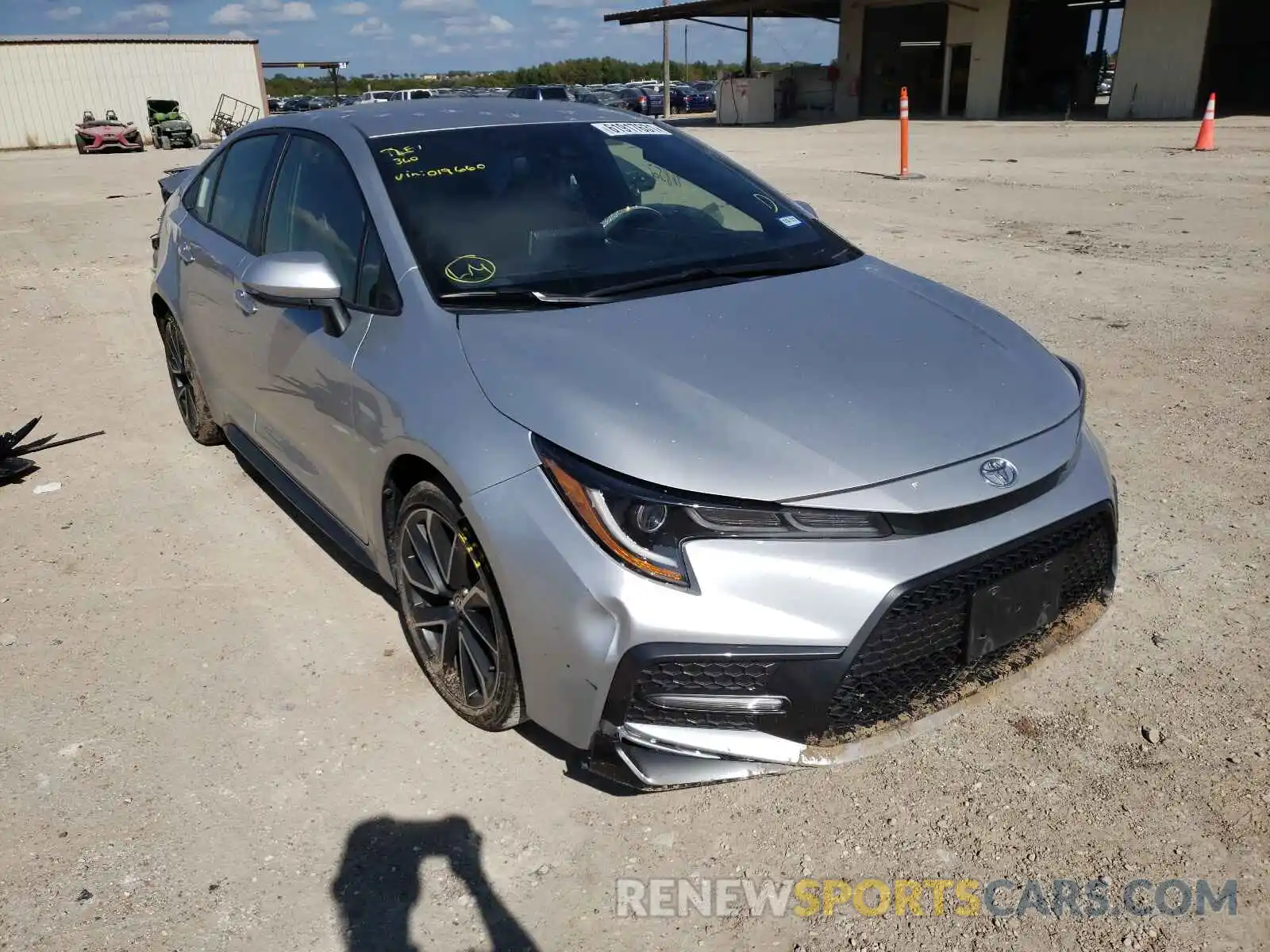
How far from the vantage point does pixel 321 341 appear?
10.3 feet

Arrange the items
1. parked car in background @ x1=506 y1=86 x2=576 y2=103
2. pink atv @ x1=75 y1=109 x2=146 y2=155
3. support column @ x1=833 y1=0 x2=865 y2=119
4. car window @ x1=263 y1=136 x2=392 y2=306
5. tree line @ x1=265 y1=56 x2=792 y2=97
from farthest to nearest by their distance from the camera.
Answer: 1. tree line @ x1=265 y1=56 x2=792 y2=97
2. support column @ x1=833 y1=0 x2=865 y2=119
3. pink atv @ x1=75 y1=109 x2=146 y2=155
4. parked car in background @ x1=506 y1=86 x2=576 y2=103
5. car window @ x1=263 y1=136 x2=392 y2=306

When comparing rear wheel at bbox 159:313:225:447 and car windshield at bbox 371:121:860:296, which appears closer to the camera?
car windshield at bbox 371:121:860:296

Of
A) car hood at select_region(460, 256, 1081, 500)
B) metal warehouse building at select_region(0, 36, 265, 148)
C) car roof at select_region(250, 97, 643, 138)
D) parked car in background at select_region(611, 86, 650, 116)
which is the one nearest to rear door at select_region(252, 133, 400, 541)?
car roof at select_region(250, 97, 643, 138)

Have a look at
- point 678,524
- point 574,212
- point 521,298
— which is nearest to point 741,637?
point 678,524

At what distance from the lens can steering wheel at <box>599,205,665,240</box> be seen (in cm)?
327

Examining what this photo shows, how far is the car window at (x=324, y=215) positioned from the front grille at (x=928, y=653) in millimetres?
1747

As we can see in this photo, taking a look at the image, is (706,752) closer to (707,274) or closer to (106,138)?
(707,274)

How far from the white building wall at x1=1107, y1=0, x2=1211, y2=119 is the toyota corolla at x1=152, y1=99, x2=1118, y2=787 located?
2667 cm

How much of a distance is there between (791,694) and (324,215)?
2.28m

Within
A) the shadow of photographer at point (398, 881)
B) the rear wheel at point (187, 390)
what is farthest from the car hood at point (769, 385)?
the rear wheel at point (187, 390)

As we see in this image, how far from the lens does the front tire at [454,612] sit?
2.52 m

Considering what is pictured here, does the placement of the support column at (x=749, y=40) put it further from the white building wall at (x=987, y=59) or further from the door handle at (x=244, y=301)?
the door handle at (x=244, y=301)

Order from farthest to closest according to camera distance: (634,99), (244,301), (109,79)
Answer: (634,99), (109,79), (244,301)

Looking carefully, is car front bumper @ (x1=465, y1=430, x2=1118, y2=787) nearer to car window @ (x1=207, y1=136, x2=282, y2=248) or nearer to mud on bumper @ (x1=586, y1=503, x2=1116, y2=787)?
mud on bumper @ (x1=586, y1=503, x2=1116, y2=787)
